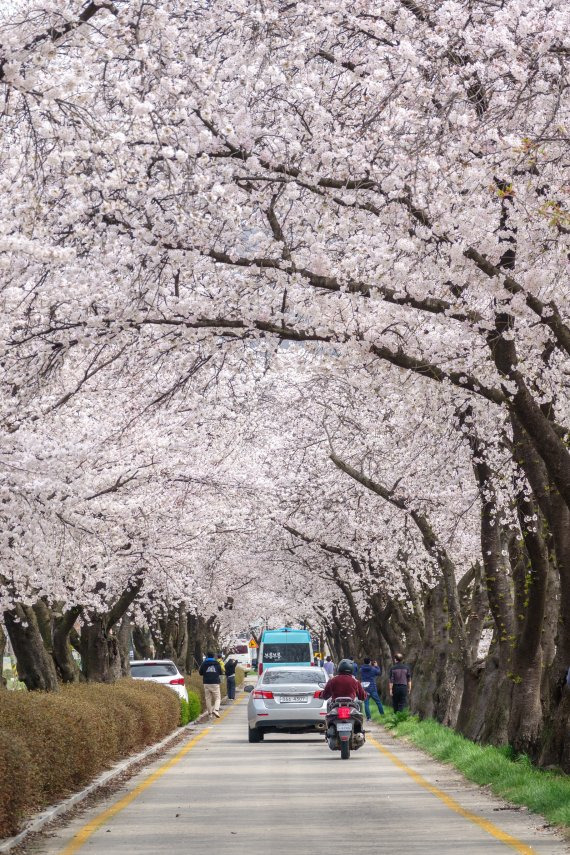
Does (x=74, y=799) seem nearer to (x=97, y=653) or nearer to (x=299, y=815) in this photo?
(x=299, y=815)

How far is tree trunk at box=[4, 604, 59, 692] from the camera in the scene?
22.9 metres

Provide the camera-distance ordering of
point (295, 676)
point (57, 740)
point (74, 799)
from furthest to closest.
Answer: point (295, 676), point (74, 799), point (57, 740)

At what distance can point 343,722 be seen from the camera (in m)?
22.2

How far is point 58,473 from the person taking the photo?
19.9 m

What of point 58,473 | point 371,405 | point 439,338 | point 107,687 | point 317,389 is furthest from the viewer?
point 317,389

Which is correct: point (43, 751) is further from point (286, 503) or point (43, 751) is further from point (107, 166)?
point (286, 503)

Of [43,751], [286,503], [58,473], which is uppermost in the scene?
[286,503]

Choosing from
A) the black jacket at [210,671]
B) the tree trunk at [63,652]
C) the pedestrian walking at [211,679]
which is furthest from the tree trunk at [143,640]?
the tree trunk at [63,652]

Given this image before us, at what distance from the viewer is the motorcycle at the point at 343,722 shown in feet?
72.3

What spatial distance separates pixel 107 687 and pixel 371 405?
8725 millimetres

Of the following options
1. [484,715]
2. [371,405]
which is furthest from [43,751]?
[371,405]

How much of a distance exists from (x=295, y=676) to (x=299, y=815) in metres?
15.4

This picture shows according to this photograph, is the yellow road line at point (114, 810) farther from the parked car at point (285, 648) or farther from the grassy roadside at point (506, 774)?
the parked car at point (285, 648)

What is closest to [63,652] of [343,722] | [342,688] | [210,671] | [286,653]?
[343,722]
